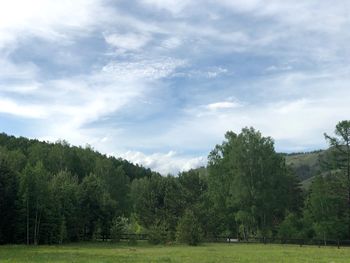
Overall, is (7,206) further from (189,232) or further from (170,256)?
(170,256)

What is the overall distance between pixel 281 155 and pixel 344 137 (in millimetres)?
16462

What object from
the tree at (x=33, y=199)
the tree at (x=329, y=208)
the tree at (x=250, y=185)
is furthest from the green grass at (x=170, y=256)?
the tree at (x=250, y=185)

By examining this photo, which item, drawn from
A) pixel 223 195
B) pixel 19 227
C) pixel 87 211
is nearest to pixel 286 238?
pixel 223 195

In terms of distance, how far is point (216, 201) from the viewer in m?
88.2

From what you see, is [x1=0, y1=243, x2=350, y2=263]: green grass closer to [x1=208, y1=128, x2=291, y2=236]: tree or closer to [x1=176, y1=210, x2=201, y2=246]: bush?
[x1=176, y1=210, x2=201, y2=246]: bush

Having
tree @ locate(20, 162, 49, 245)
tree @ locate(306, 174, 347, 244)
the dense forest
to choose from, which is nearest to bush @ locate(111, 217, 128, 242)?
the dense forest

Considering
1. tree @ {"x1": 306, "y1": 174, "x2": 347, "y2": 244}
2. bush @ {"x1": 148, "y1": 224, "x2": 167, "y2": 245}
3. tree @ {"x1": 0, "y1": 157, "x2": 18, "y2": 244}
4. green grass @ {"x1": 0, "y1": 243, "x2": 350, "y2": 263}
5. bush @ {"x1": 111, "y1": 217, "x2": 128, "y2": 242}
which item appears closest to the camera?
green grass @ {"x1": 0, "y1": 243, "x2": 350, "y2": 263}

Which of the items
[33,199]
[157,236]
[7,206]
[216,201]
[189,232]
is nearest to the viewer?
[33,199]

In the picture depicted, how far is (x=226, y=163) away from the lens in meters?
89.4

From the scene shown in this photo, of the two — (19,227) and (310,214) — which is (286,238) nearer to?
(310,214)

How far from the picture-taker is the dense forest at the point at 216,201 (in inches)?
2751

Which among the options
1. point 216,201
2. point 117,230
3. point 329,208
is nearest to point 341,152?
point 329,208

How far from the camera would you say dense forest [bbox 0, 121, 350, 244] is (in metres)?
69.9

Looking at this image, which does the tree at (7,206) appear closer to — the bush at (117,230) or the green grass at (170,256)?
the bush at (117,230)
